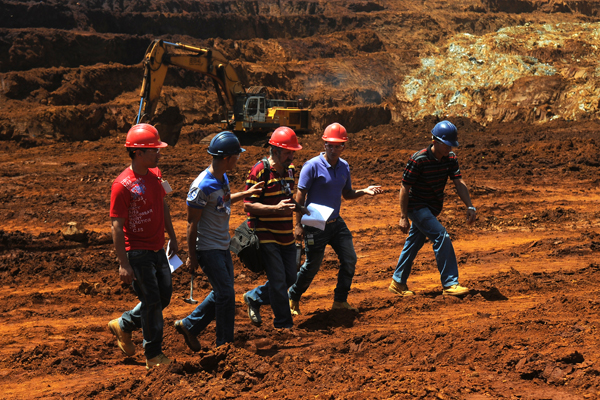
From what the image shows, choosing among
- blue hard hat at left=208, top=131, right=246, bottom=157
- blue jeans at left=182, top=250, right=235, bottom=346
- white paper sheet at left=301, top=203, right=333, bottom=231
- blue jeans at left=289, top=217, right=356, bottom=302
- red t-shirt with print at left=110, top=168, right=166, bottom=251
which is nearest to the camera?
red t-shirt with print at left=110, top=168, right=166, bottom=251

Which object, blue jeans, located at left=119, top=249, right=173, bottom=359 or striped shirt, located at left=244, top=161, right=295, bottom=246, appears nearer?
blue jeans, located at left=119, top=249, right=173, bottom=359

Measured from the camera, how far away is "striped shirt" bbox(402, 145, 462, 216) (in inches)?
237

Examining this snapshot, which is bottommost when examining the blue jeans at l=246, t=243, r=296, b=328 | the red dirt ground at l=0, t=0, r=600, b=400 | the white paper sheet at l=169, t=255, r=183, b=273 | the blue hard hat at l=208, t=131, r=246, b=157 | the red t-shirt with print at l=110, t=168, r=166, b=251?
the red dirt ground at l=0, t=0, r=600, b=400

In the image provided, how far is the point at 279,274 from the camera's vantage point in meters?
5.25

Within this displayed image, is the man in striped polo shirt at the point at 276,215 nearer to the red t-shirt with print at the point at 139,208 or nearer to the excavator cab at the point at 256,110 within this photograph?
the red t-shirt with print at the point at 139,208

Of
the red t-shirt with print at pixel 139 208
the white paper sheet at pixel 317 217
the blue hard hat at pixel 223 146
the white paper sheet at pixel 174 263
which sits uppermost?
the blue hard hat at pixel 223 146

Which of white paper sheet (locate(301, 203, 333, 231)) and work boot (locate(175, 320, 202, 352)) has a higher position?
white paper sheet (locate(301, 203, 333, 231))

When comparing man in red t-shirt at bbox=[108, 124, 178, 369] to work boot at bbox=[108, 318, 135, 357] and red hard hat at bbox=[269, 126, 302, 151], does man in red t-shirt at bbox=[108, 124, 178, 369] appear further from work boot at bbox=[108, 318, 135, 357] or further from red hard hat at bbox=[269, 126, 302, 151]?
red hard hat at bbox=[269, 126, 302, 151]

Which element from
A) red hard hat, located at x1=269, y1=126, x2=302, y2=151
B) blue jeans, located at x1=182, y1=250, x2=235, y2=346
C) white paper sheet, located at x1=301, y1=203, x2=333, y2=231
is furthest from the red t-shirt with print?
white paper sheet, located at x1=301, y1=203, x2=333, y2=231

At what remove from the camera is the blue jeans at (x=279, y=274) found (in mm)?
5203

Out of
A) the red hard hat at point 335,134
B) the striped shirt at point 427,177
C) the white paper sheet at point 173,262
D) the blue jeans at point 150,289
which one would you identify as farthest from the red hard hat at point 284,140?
the striped shirt at point 427,177

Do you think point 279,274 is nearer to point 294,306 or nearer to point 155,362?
point 294,306

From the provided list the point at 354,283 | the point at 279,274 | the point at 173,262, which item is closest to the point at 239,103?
the point at 354,283

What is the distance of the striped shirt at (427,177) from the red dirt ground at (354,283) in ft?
3.76
